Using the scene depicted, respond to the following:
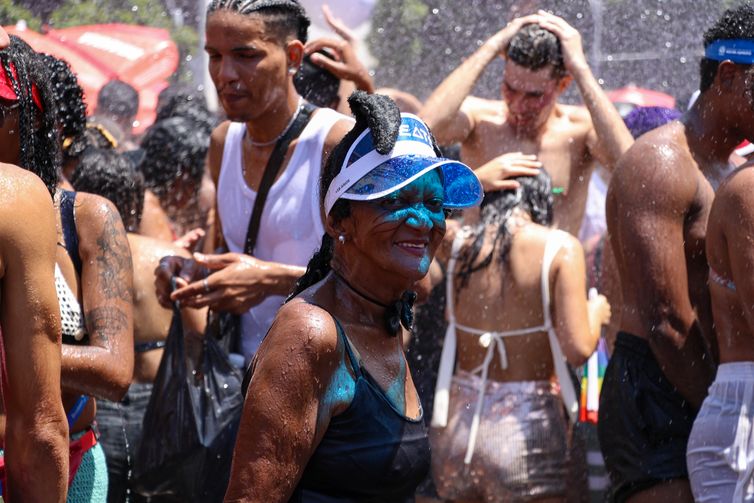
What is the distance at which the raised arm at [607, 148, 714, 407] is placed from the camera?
3.66 metres

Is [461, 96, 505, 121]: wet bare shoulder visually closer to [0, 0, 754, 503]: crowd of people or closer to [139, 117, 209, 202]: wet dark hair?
[0, 0, 754, 503]: crowd of people

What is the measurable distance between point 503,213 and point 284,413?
262 centimetres

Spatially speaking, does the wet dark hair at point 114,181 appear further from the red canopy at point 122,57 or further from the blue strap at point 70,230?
the red canopy at point 122,57

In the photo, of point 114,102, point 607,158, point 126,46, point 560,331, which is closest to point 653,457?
point 560,331

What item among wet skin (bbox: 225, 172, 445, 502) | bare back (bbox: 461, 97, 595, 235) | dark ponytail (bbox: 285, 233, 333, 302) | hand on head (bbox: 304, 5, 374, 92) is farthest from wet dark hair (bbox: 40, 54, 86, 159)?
bare back (bbox: 461, 97, 595, 235)

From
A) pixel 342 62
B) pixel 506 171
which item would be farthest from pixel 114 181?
pixel 506 171

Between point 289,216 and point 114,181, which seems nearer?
point 289,216

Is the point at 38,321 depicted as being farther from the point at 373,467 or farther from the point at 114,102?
the point at 114,102

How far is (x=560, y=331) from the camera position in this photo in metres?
4.64

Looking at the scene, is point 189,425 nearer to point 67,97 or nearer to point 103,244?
point 103,244

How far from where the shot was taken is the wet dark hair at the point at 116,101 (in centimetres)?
782

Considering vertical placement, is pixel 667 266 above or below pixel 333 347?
below

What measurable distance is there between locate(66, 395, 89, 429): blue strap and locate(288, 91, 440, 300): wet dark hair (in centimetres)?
88

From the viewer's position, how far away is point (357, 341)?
2.53m
